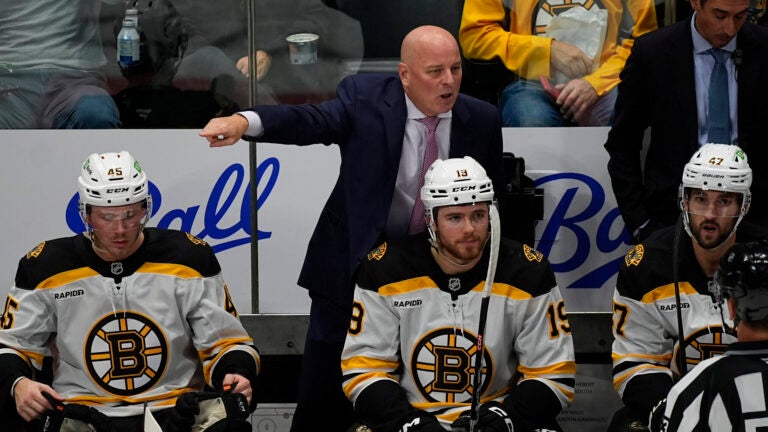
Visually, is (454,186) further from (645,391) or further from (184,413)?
(184,413)

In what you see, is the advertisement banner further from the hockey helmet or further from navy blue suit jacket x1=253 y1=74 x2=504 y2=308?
the hockey helmet

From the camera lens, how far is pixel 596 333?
18.2 ft

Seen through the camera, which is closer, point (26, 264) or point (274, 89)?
point (26, 264)

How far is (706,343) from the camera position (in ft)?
14.6

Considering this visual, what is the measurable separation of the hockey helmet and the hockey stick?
0.95 metres

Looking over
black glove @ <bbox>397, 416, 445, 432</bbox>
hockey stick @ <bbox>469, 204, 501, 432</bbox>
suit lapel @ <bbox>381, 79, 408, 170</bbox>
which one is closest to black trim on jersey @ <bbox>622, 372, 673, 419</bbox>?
hockey stick @ <bbox>469, 204, 501, 432</bbox>

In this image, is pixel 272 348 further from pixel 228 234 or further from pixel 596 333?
pixel 596 333

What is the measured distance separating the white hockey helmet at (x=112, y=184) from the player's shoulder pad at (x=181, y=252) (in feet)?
0.42

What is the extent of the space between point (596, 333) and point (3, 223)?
2.47m

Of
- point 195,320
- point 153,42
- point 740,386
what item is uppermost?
point 153,42

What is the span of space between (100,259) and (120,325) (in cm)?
23

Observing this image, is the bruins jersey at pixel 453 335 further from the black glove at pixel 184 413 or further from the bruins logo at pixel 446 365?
the black glove at pixel 184 413

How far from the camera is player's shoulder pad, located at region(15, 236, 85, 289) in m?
4.51

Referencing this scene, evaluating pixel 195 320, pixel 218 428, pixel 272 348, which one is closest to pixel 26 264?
pixel 195 320
